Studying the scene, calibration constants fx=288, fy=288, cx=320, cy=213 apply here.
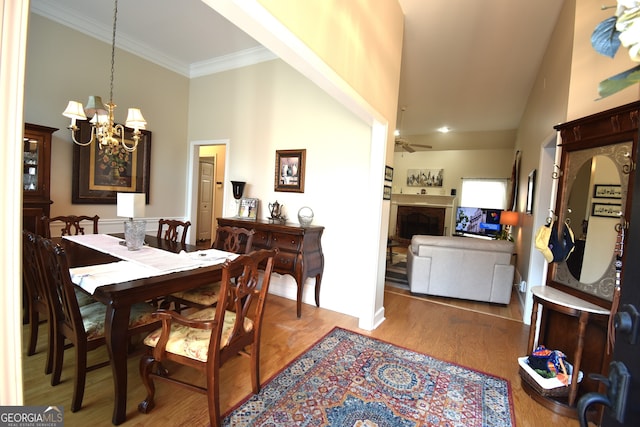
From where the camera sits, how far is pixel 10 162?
0.60 metres

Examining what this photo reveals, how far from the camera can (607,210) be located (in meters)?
2.00

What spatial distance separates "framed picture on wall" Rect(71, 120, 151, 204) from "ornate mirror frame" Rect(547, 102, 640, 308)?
4610mm

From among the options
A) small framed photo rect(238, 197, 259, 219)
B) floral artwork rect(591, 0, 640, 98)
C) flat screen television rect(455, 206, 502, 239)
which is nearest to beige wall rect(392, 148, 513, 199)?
flat screen television rect(455, 206, 502, 239)

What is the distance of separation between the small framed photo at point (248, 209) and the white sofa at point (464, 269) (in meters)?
2.31

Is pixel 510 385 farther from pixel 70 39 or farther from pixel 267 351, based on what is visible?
pixel 70 39

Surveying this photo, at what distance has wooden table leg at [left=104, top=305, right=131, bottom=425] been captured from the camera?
1.53 meters

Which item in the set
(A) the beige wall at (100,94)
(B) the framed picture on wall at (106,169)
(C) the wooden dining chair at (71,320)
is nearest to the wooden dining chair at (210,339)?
(C) the wooden dining chair at (71,320)

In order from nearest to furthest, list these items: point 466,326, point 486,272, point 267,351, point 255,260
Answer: point 255,260, point 267,351, point 466,326, point 486,272

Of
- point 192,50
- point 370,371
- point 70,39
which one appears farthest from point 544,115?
point 70,39

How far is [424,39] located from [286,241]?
117 inches

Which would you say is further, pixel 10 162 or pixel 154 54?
pixel 154 54

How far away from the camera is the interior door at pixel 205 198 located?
22.0 ft

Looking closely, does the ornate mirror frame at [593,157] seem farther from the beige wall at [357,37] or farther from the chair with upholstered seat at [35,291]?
the chair with upholstered seat at [35,291]

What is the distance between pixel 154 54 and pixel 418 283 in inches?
197
